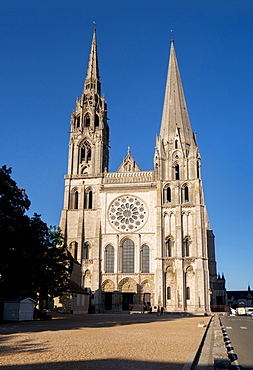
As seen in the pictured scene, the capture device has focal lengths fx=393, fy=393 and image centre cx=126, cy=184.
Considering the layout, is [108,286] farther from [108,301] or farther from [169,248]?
[169,248]

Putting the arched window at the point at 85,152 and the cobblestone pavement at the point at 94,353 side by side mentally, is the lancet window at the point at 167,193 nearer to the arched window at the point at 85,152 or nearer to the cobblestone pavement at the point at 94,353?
the arched window at the point at 85,152

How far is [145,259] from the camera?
177ft

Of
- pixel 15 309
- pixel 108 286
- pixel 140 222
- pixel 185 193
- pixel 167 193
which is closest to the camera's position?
pixel 15 309

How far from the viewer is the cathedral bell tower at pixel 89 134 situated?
59.2 metres

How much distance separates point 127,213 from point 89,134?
14.1 meters

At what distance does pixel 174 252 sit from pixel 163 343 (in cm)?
3891

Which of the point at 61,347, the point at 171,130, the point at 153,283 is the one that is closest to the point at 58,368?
the point at 61,347

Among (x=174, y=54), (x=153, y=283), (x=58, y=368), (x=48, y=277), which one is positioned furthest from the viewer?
(x=174, y=54)

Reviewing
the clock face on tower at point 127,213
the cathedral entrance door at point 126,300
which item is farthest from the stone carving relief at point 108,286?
the clock face on tower at point 127,213

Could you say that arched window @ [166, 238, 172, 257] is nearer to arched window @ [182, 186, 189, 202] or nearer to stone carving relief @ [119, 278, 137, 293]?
stone carving relief @ [119, 278, 137, 293]

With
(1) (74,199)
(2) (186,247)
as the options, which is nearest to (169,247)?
(2) (186,247)

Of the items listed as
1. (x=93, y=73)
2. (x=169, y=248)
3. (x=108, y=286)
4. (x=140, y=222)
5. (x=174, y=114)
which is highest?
(x=93, y=73)

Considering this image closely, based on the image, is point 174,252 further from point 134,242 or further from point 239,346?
point 239,346

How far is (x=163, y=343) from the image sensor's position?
14219 millimetres
